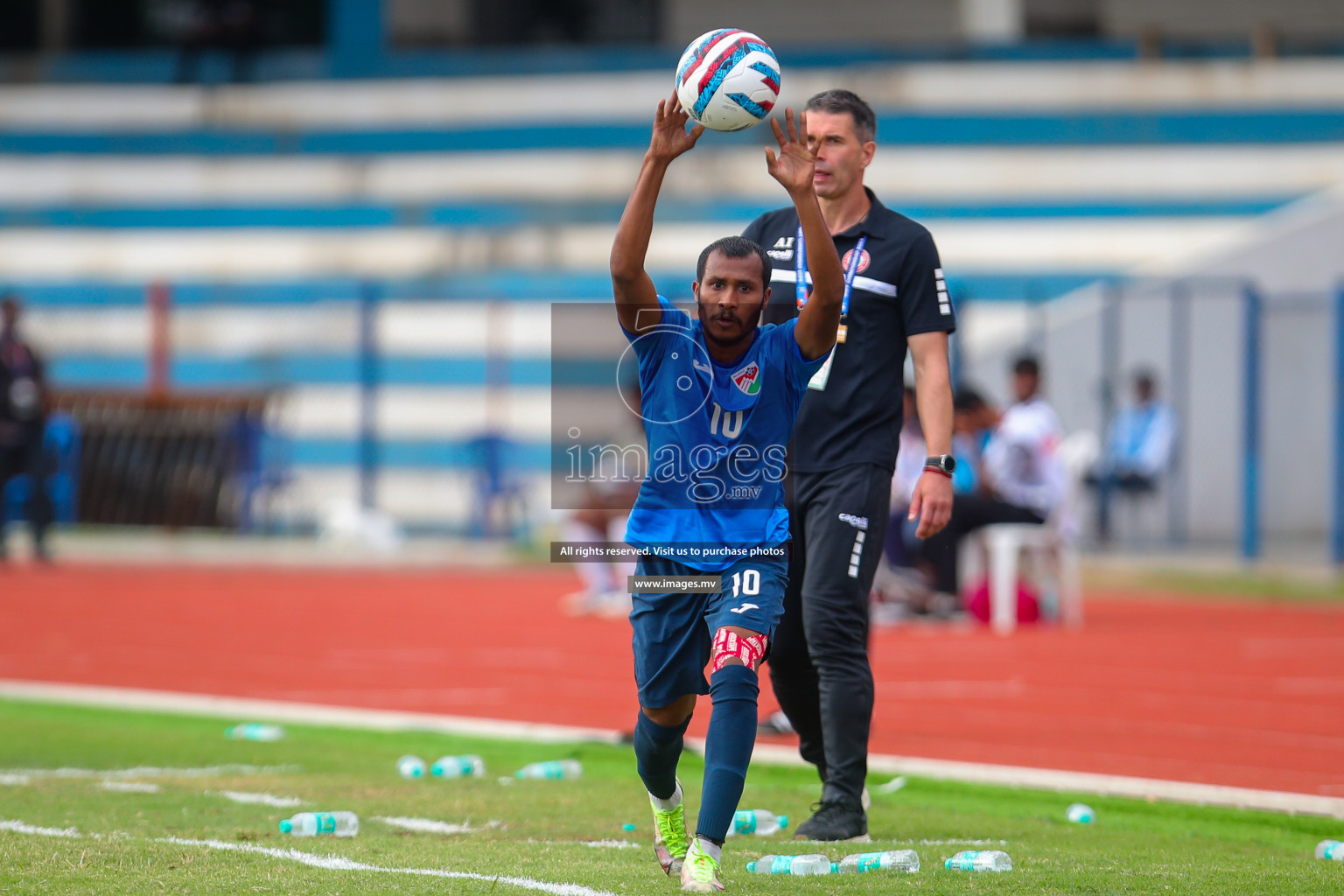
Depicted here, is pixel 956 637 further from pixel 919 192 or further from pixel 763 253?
pixel 919 192

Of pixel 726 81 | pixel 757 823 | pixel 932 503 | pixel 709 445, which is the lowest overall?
pixel 757 823

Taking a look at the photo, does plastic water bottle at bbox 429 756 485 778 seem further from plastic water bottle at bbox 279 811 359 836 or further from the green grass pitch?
plastic water bottle at bbox 279 811 359 836

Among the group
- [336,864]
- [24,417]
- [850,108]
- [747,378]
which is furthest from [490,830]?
[24,417]

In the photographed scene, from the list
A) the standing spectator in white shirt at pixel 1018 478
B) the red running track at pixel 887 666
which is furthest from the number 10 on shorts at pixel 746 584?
the standing spectator in white shirt at pixel 1018 478

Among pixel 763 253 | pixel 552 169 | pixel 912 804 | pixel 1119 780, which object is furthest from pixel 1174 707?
pixel 552 169

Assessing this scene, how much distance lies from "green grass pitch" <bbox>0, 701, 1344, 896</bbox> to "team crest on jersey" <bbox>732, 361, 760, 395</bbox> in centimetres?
140

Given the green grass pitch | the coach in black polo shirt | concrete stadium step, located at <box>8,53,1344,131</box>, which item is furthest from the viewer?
concrete stadium step, located at <box>8,53,1344,131</box>

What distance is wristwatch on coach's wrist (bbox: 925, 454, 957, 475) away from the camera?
591cm

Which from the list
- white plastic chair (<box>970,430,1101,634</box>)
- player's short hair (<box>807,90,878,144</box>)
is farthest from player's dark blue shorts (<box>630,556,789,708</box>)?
white plastic chair (<box>970,430,1101,634</box>)

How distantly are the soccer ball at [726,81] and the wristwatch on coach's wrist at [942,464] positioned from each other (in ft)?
4.51

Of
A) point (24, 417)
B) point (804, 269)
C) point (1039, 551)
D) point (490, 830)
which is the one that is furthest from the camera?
point (24, 417)

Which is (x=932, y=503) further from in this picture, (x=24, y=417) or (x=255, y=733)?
(x=24, y=417)

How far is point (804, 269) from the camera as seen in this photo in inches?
237

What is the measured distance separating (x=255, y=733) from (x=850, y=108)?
4.10m
